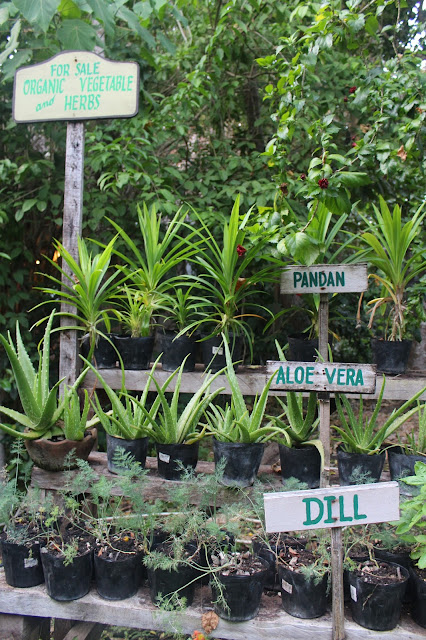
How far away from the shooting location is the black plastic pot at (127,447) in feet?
5.89

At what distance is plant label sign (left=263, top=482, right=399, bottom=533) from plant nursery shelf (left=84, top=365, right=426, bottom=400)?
0.69 m

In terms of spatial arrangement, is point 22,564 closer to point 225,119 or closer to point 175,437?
point 175,437

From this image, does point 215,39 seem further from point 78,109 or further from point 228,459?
point 228,459

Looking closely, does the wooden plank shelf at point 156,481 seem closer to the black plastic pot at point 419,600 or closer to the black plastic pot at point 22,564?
the black plastic pot at point 22,564

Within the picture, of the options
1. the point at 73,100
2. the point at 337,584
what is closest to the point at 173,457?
the point at 337,584

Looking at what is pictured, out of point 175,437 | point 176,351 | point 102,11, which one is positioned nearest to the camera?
point 175,437

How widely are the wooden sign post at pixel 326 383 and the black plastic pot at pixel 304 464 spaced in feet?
0.75

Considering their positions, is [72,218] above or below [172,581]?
above

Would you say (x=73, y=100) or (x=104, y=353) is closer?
(x=73, y=100)

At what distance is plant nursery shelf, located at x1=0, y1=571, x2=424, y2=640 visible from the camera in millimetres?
1404

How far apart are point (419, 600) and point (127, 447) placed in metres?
0.97

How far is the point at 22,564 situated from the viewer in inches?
61.9

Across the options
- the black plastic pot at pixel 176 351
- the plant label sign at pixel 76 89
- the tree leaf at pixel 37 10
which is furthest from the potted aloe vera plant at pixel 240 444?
the tree leaf at pixel 37 10

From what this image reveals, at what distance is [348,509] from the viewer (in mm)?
1269
